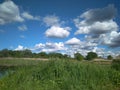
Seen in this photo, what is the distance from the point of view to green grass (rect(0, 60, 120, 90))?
8781 millimetres

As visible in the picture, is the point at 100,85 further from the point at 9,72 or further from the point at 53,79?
the point at 9,72

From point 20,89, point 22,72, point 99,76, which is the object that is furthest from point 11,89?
point 99,76

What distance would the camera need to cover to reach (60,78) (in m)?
9.80

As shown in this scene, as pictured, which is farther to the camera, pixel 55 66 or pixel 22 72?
pixel 55 66

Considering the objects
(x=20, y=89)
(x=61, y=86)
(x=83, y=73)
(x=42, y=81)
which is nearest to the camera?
(x=20, y=89)

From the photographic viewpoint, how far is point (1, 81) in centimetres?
952

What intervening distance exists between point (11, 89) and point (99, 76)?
5206 millimetres

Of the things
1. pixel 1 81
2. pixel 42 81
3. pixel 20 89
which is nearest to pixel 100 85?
pixel 42 81

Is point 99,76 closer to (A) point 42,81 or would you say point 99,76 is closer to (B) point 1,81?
(A) point 42,81

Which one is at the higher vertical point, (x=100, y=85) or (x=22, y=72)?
(x=22, y=72)

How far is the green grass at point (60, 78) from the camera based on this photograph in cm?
878

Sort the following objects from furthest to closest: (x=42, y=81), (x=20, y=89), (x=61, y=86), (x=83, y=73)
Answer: (x=83, y=73), (x=42, y=81), (x=61, y=86), (x=20, y=89)

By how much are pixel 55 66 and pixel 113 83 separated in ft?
11.2

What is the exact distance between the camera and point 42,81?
31.7 feet
